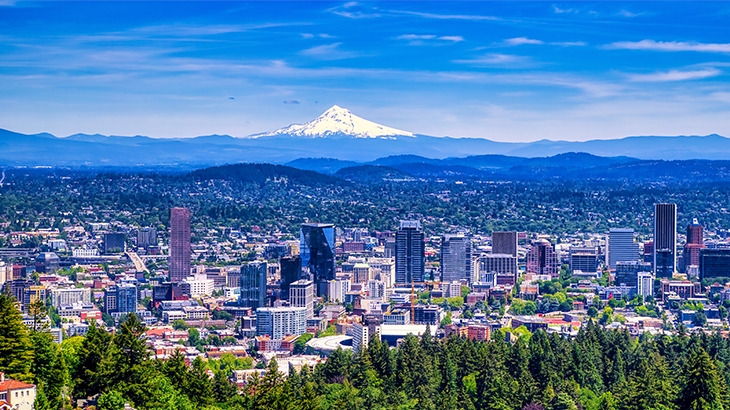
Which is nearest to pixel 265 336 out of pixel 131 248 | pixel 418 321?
pixel 418 321

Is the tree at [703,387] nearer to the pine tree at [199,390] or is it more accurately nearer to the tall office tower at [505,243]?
the pine tree at [199,390]

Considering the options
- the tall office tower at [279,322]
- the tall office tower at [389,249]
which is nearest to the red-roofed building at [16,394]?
the tall office tower at [279,322]

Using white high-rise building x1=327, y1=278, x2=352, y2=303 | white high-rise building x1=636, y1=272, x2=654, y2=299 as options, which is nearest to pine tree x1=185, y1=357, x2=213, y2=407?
white high-rise building x1=327, y1=278, x2=352, y2=303

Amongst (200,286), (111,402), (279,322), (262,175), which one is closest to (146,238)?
(200,286)

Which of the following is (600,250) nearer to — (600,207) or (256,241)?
(256,241)

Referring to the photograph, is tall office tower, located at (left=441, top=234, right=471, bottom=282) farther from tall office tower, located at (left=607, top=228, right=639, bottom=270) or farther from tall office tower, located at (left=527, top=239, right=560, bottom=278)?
tall office tower, located at (left=607, top=228, right=639, bottom=270)
